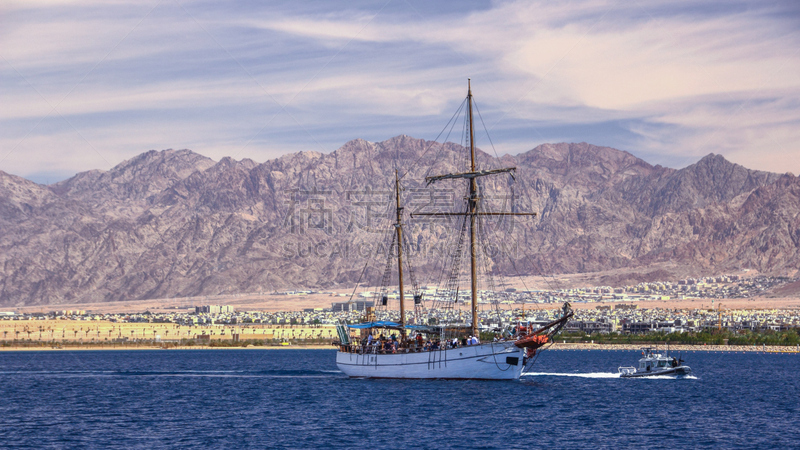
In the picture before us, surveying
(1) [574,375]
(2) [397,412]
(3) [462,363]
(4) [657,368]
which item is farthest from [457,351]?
(4) [657,368]

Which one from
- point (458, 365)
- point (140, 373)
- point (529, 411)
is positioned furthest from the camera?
point (140, 373)

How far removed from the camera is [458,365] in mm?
100188

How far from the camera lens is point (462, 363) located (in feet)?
328

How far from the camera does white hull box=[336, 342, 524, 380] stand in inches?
3880

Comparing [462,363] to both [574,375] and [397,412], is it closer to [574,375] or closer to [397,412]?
[397,412]

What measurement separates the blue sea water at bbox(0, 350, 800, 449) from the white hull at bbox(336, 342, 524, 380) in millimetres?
1270

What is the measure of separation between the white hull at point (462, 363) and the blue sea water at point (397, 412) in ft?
4.17

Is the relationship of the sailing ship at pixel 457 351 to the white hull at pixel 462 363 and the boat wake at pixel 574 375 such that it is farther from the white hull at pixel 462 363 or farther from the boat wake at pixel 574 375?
the boat wake at pixel 574 375

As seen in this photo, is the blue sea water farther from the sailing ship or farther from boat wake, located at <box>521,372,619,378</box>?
the sailing ship

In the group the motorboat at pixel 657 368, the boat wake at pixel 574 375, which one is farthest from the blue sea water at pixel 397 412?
the motorboat at pixel 657 368

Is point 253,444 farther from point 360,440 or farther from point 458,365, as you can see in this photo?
point 458,365

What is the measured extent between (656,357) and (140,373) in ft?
239

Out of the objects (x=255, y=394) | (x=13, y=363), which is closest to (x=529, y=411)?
(x=255, y=394)

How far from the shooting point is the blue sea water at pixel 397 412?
67312 mm
